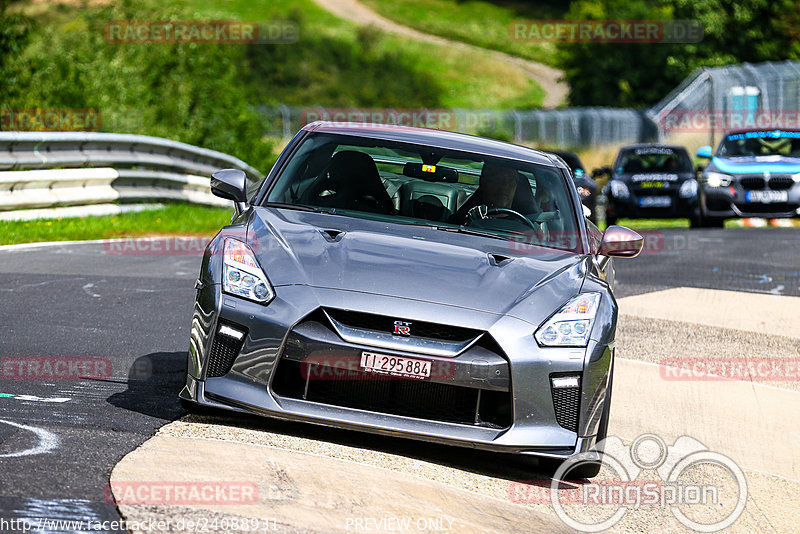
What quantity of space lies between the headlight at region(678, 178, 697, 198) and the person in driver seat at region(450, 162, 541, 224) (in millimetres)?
16553

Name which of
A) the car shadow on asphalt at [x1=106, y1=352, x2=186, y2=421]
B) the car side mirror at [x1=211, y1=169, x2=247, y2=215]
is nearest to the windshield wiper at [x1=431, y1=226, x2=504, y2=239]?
the car side mirror at [x1=211, y1=169, x2=247, y2=215]

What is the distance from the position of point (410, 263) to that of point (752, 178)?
54.7 feet

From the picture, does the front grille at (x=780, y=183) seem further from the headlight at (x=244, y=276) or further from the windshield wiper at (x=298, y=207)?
the headlight at (x=244, y=276)

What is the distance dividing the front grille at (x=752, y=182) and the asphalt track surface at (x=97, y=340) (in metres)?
5.16

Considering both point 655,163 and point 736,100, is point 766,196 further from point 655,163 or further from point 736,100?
point 736,100

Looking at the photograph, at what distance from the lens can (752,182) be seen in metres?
21.3

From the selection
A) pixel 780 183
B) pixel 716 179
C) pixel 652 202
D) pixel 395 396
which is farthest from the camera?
pixel 652 202

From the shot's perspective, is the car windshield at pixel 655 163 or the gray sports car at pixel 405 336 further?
the car windshield at pixel 655 163

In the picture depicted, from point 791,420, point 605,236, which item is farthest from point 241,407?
point 791,420

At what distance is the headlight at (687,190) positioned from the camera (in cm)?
2283

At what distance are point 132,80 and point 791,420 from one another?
22412 millimetres

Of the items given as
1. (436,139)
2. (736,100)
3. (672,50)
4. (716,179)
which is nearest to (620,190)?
(716,179)

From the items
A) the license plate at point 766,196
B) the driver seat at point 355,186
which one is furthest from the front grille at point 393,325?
the license plate at point 766,196

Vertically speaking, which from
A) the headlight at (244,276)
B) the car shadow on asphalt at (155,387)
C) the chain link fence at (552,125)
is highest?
the headlight at (244,276)
